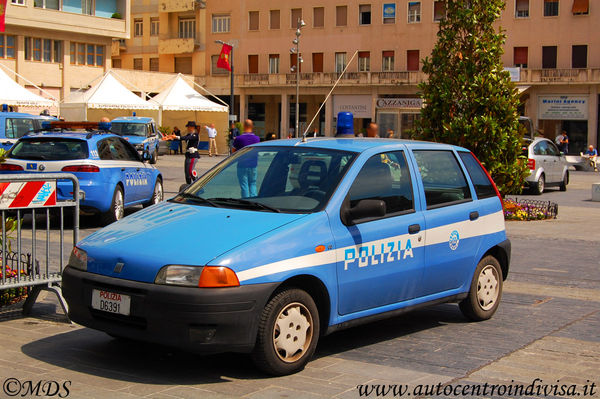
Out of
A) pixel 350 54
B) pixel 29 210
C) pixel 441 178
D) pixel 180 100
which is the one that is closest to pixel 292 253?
pixel 441 178

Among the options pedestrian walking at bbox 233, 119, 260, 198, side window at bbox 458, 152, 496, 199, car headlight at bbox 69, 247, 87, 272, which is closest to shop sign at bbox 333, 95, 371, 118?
side window at bbox 458, 152, 496, 199

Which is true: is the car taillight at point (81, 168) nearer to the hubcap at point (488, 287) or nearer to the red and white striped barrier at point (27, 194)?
the red and white striped barrier at point (27, 194)

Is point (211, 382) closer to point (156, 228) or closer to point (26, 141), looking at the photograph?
point (156, 228)

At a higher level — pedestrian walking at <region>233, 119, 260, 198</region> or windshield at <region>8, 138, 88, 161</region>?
windshield at <region>8, 138, 88, 161</region>

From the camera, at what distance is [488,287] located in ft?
25.8

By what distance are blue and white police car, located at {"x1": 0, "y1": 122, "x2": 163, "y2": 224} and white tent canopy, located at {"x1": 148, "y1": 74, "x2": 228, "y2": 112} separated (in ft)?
105

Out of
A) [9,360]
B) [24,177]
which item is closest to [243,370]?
[9,360]

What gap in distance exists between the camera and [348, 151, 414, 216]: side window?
21.5ft

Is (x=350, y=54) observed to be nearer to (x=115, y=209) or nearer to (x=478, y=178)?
A: (x=115, y=209)

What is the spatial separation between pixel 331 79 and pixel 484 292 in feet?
187

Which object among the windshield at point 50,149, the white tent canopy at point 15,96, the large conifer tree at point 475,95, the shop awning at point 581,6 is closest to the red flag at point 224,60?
the white tent canopy at point 15,96

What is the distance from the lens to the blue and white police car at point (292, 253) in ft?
18.0

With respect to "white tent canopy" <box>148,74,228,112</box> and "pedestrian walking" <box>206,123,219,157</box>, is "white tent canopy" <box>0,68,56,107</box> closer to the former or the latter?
"white tent canopy" <box>148,74,228,112</box>

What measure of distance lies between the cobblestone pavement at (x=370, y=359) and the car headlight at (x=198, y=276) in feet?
2.22
